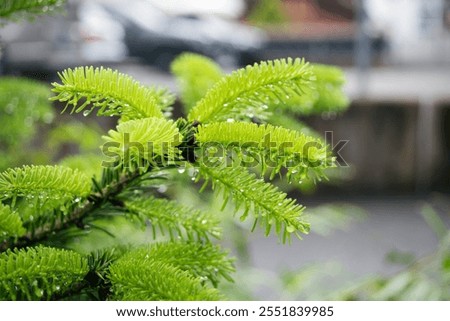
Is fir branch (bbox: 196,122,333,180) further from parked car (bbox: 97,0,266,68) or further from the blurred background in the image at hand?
parked car (bbox: 97,0,266,68)

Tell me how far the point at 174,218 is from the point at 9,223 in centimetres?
10

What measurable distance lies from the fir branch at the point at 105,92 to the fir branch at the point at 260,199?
5cm

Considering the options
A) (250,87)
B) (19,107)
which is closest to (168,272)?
(250,87)

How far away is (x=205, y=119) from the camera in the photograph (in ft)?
1.16

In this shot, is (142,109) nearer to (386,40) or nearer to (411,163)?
(411,163)

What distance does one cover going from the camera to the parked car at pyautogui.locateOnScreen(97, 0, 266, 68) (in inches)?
110

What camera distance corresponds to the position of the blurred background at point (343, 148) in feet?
3.17

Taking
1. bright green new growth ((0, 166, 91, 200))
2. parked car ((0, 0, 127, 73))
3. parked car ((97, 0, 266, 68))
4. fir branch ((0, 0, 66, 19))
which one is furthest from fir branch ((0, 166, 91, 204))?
parked car ((97, 0, 266, 68))

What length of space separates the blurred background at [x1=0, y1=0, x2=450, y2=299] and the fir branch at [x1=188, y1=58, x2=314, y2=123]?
15cm

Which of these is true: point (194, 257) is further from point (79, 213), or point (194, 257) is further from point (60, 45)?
point (60, 45)

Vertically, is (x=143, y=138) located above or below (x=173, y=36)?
above

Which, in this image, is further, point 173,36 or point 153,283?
point 173,36

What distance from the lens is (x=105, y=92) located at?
33 centimetres
